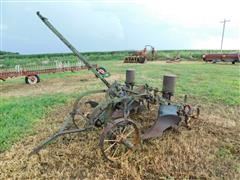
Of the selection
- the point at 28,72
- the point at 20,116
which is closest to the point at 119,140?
the point at 20,116

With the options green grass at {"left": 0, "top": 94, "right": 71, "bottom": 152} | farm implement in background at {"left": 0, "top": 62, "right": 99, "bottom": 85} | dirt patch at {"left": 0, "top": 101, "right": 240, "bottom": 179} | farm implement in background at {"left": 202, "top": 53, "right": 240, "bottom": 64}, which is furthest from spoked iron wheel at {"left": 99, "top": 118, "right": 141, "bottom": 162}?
farm implement in background at {"left": 202, "top": 53, "right": 240, "bottom": 64}

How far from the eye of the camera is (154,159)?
12.1 feet

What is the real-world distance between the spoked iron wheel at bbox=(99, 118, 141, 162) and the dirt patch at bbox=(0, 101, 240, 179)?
0.13 metres

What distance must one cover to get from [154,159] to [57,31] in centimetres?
235

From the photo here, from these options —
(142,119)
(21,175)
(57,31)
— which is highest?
(57,31)

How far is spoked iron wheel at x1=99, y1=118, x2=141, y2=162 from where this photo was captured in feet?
11.1

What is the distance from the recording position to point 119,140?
3.50 m

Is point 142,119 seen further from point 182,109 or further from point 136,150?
point 136,150

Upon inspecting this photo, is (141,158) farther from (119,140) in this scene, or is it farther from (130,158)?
(119,140)

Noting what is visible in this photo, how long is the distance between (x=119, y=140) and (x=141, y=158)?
17.4 inches

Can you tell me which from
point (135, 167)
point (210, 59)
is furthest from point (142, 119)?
point (210, 59)

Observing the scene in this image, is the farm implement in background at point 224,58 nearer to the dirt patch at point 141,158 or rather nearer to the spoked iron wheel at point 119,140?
the dirt patch at point 141,158

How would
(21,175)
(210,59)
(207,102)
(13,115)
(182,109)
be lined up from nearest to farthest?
(21,175) < (182,109) < (13,115) < (207,102) < (210,59)

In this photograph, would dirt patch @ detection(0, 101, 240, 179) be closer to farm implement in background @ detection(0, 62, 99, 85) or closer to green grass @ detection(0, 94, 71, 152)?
green grass @ detection(0, 94, 71, 152)
